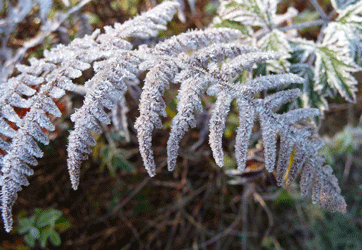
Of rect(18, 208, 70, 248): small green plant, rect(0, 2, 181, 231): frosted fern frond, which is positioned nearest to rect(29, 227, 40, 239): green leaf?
rect(18, 208, 70, 248): small green plant

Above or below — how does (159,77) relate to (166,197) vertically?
above

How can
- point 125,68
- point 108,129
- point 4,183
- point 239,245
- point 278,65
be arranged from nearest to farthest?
point 4,183
point 125,68
point 278,65
point 108,129
point 239,245

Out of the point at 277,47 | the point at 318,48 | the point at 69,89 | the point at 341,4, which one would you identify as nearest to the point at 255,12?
the point at 277,47

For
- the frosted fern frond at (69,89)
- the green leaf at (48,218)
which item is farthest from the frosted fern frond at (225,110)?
the green leaf at (48,218)

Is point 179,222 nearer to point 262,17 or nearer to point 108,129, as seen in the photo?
point 108,129

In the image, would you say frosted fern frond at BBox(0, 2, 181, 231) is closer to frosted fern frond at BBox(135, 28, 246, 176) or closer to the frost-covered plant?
frosted fern frond at BBox(135, 28, 246, 176)

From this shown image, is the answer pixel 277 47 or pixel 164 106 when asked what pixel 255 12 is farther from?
pixel 164 106

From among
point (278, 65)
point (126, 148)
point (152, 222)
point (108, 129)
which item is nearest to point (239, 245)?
point (152, 222)
